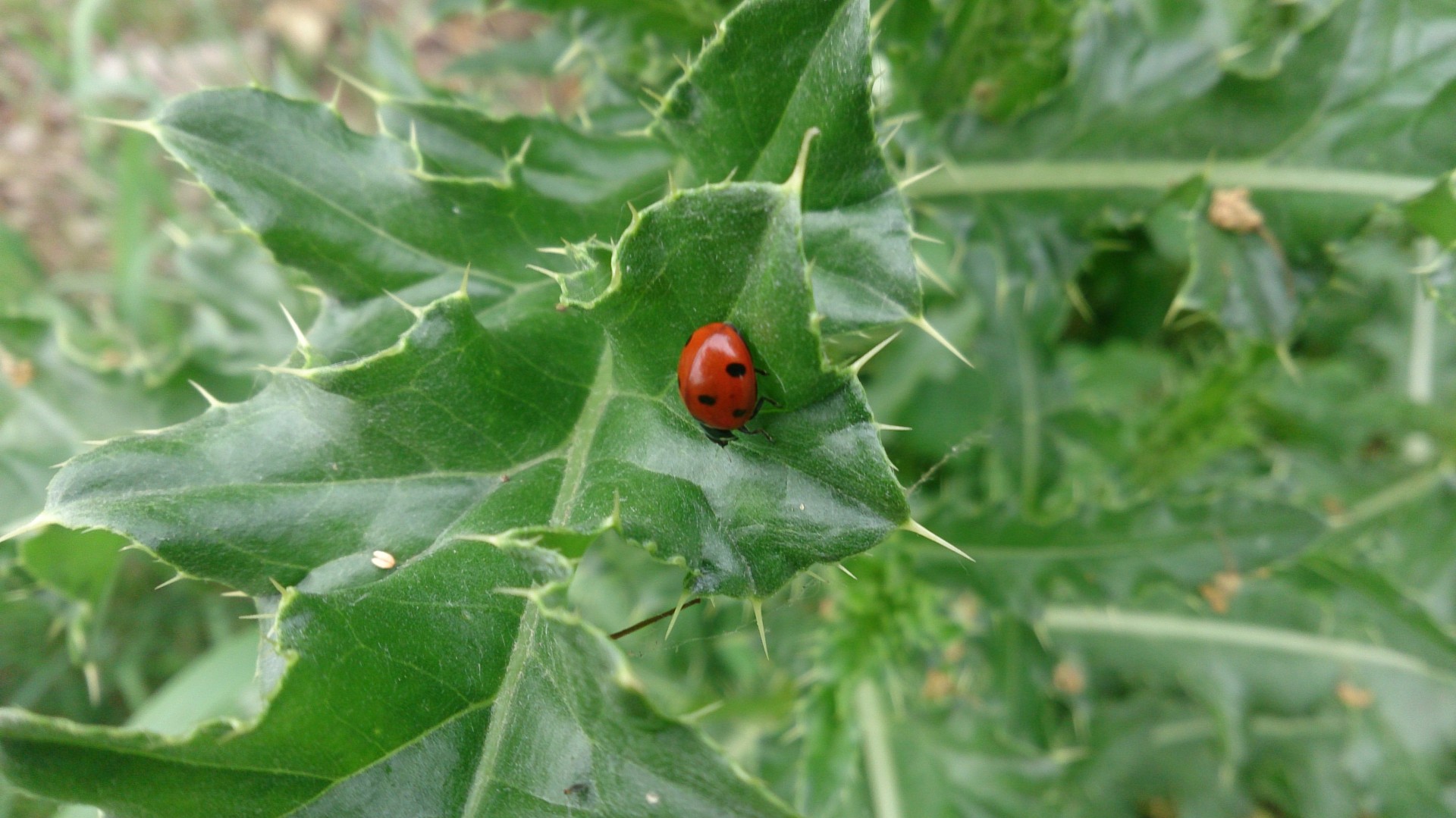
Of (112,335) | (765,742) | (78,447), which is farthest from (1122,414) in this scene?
(112,335)

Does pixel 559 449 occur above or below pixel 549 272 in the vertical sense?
below

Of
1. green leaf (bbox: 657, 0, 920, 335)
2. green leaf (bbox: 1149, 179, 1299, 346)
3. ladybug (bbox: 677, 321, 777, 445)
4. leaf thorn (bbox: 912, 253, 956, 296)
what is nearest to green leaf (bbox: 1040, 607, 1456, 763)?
green leaf (bbox: 1149, 179, 1299, 346)

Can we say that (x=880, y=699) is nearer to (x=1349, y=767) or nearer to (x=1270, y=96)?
(x=1349, y=767)

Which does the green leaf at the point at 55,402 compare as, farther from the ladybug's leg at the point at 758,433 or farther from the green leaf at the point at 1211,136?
the green leaf at the point at 1211,136

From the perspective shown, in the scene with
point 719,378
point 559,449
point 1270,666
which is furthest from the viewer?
point 1270,666

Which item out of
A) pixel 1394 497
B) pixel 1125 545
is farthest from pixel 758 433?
pixel 1394 497

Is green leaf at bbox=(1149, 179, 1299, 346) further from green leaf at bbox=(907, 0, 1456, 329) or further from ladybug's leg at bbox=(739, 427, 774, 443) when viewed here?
A: ladybug's leg at bbox=(739, 427, 774, 443)

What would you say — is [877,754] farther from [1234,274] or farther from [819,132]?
[819,132]
